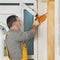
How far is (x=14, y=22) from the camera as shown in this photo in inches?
87.5

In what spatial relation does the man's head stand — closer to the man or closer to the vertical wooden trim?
the man

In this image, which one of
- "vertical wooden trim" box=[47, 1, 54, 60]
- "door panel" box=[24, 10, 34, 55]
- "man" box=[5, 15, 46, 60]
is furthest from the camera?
"door panel" box=[24, 10, 34, 55]

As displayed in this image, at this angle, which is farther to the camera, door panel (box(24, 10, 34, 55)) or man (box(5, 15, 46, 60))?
door panel (box(24, 10, 34, 55))

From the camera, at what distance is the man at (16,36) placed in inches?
85.7

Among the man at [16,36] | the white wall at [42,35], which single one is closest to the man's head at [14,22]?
the man at [16,36]

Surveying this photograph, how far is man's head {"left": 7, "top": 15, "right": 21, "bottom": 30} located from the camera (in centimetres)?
222

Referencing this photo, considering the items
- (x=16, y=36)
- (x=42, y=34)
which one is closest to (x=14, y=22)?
(x=16, y=36)

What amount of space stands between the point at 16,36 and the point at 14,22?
15cm

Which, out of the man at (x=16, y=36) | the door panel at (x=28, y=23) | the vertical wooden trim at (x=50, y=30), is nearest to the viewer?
the vertical wooden trim at (x=50, y=30)

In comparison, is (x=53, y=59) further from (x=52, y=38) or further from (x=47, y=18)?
(x=47, y=18)

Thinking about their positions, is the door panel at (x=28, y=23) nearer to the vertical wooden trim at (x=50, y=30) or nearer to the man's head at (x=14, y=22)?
the man's head at (x=14, y=22)

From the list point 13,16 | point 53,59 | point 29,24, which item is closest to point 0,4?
point 13,16

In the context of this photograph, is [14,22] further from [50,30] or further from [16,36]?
[50,30]

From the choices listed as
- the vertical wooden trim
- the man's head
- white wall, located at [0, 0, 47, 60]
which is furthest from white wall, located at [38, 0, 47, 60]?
the man's head
